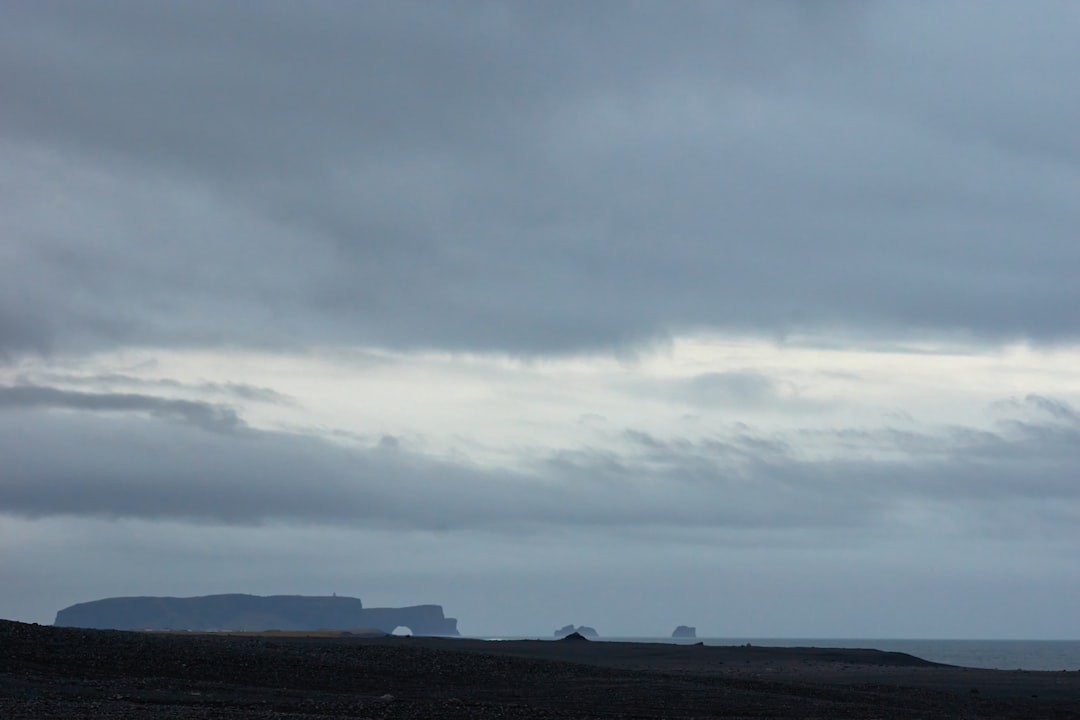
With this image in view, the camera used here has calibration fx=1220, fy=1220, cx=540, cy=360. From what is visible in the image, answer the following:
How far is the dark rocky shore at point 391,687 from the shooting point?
40250 mm

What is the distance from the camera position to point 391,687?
51.7m

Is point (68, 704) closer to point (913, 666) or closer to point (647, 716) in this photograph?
point (647, 716)

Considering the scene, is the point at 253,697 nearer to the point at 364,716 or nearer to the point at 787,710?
the point at 364,716

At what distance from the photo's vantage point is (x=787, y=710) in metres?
48.0

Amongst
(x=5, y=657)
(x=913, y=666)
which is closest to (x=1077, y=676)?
(x=913, y=666)

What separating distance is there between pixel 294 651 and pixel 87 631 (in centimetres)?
952

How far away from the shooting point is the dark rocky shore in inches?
1585

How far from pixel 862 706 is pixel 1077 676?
33.9 meters

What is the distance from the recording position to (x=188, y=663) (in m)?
51.6

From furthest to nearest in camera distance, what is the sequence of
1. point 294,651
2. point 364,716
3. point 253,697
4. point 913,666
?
point 913,666
point 294,651
point 253,697
point 364,716

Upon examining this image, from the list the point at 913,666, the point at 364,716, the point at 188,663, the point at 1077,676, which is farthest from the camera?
the point at 913,666

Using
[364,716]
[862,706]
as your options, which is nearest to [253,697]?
[364,716]

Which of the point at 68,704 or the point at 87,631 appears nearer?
the point at 68,704

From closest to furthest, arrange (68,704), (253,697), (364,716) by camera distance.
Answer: (68,704) < (364,716) < (253,697)
